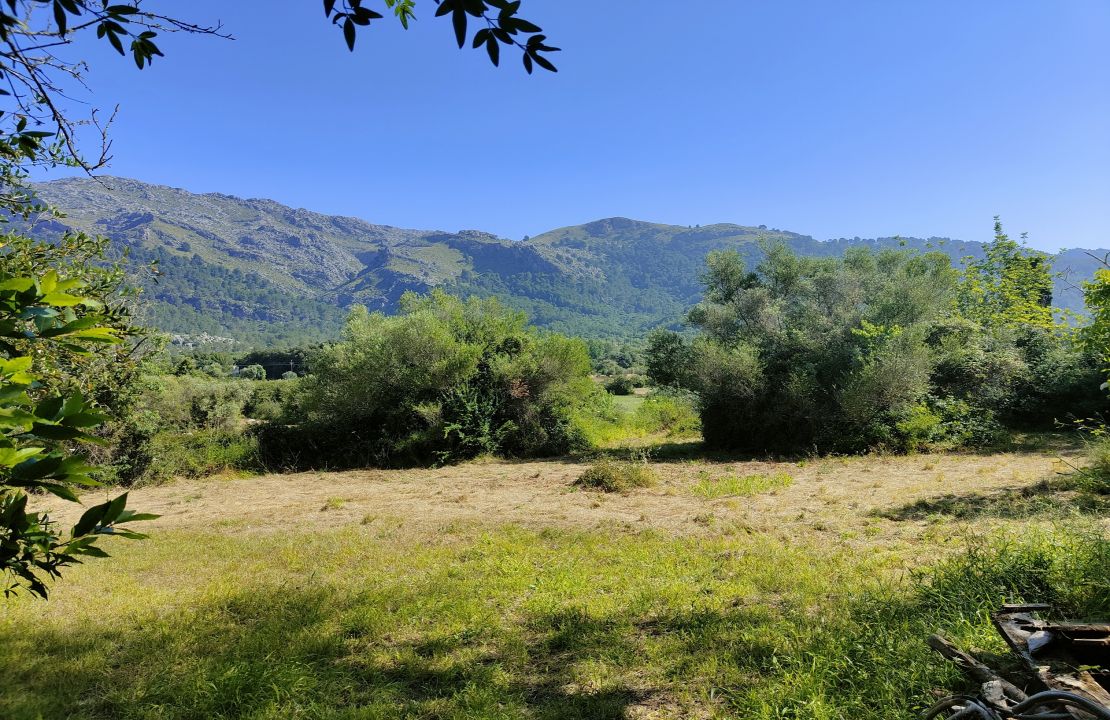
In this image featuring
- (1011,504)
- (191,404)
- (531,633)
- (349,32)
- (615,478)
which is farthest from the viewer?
(191,404)

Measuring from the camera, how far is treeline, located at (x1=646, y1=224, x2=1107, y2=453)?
1269cm

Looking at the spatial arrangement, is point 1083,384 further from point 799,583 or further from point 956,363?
A: point 799,583

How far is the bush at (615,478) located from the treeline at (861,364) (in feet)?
14.6

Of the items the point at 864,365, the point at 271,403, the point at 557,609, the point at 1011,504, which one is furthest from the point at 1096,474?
the point at 271,403

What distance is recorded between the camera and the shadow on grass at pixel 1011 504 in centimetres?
628

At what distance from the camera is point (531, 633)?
13.4 feet

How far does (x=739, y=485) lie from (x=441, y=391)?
9.20m

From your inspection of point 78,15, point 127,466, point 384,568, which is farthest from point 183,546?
point 127,466

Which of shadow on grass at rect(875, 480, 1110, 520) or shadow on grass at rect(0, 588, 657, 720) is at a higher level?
shadow on grass at rect(0, 588, 657, 720)

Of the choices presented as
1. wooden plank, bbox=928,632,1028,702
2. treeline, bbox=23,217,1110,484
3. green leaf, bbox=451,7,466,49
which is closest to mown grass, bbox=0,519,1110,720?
wooden plank, bbox=928,632,1028,702

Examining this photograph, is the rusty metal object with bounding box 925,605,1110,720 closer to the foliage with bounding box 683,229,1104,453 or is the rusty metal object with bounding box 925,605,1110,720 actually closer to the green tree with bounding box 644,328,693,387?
the foliage with bounding box 683,229,1104,453

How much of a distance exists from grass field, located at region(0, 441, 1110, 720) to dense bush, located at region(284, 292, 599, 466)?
24.1ft

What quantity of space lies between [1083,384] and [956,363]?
13.0ft

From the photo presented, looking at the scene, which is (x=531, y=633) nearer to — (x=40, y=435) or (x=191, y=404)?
(x=40, y=435)
